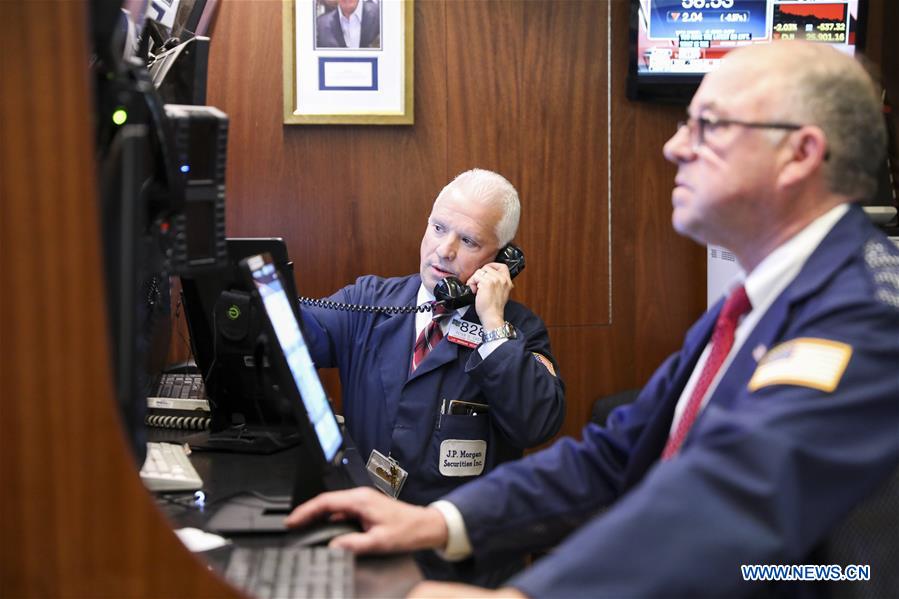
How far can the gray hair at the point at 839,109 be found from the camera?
54.5 inches

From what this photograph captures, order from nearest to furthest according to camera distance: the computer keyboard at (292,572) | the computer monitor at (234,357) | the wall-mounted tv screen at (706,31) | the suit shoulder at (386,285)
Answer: the computer keyboard at (292,572), the computer monitor at (234,357), the suit shoulder at (386,285), the wall-mounted tv screen at (706,31)

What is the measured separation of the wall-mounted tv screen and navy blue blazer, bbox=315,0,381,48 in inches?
37.3

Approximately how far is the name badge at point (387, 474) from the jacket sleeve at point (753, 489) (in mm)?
1309

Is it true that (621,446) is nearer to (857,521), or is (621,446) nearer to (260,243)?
(857,521)

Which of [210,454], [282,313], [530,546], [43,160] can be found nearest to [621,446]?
[530,546]

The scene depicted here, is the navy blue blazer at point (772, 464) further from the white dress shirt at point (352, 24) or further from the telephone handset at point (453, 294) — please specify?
the white dress shirt at point (352, 24)

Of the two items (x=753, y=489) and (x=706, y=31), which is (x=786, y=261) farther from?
(x=706, y=31)

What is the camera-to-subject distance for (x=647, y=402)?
1.62 meters

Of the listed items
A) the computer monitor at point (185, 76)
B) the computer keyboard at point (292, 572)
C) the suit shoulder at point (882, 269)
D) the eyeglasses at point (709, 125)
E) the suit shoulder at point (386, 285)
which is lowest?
the computer keyboard at point (292, 572)

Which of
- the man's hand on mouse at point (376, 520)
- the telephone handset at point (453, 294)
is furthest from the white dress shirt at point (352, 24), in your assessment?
the man's hand on mouse at point (376, 520)

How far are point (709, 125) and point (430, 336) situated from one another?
131cm

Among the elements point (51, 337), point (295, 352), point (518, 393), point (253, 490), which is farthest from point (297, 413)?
point (518, 393)

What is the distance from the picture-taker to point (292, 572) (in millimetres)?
1255

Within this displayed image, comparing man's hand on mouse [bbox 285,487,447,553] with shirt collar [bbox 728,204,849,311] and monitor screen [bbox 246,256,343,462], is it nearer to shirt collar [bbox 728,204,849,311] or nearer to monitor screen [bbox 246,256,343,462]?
monitor screen [bbox 246,256,343,462]
